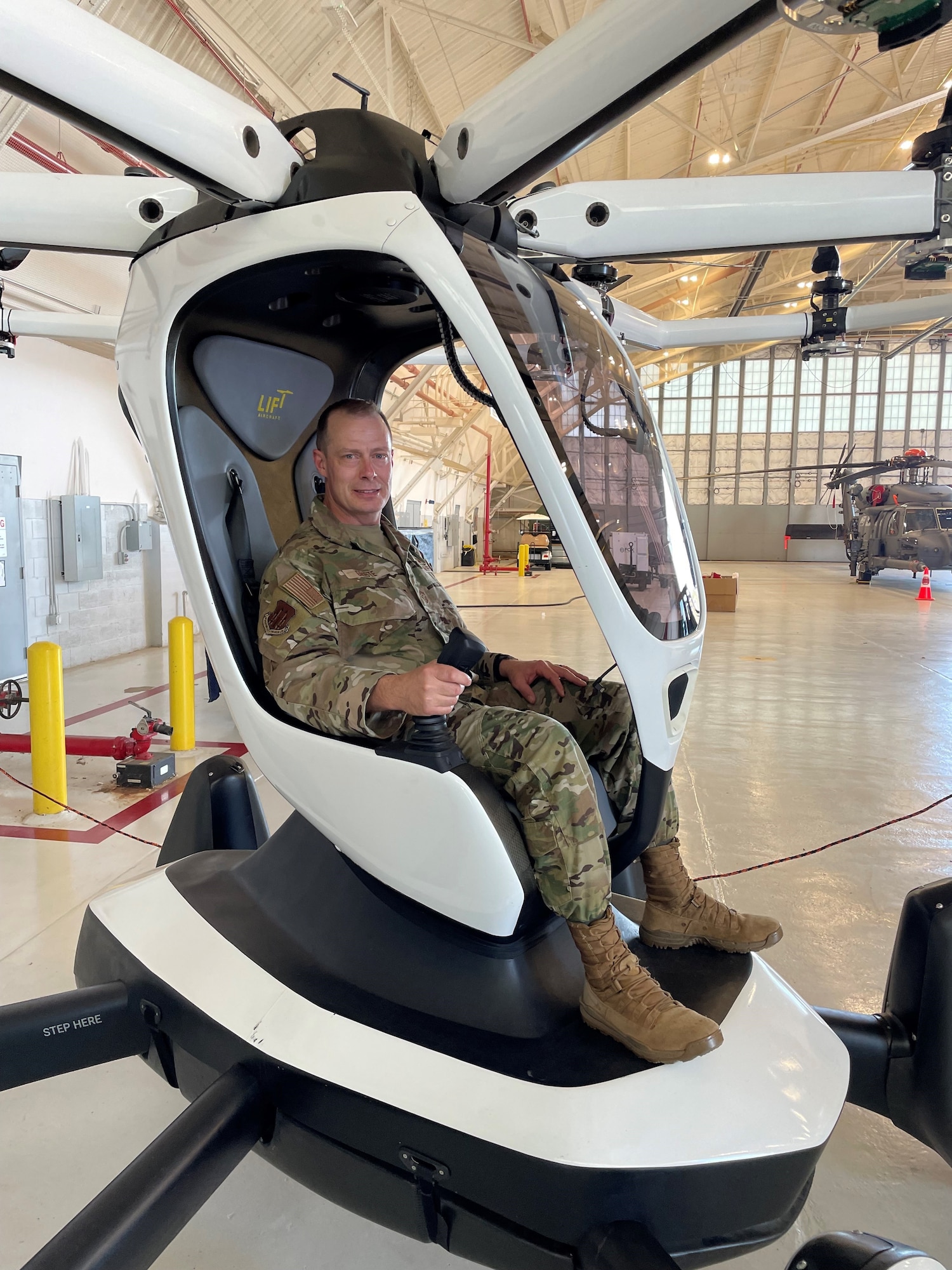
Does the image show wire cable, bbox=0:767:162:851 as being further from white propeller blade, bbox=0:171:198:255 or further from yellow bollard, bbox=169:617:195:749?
white propeller blade, bbox=0:171:198:255

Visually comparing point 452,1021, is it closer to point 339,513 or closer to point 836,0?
point 339,513

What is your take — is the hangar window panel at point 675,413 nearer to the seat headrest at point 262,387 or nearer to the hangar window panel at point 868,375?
the hangar window panel at point 868,375

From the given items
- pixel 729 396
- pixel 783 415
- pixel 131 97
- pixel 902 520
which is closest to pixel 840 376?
pixel 783 415

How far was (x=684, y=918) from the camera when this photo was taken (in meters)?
1.96

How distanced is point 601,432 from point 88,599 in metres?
7.77

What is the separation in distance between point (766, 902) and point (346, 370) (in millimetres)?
2507

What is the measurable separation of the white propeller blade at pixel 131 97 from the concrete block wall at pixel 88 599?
22.6 feet

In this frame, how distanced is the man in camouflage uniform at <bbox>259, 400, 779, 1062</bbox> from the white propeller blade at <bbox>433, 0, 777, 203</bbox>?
0.82m

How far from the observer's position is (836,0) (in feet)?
3.17

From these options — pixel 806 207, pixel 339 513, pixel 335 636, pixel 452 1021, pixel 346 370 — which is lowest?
pixel 452 1021

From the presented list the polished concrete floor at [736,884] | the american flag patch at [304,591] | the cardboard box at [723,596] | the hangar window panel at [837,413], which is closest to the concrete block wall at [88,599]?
the polished concrete floor at [736,884]

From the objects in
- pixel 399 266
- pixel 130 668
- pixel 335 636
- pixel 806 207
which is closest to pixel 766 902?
pixel 335 636

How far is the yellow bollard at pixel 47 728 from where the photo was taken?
3.97 metres

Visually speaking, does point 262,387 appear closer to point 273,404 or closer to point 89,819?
point 273,404
